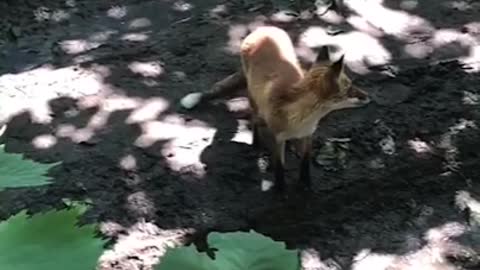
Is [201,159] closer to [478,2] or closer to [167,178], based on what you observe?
[167,178]

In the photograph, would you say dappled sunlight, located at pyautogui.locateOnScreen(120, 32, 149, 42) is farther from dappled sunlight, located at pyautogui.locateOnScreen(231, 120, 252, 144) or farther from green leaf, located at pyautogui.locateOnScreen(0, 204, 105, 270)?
green leaf, located at pyautogui.locateOnScreen(0, 204, 105, 270)

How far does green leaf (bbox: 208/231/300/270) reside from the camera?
748 millimetres

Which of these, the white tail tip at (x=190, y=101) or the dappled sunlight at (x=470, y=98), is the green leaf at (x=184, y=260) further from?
the dappled sunlight at (x=470, y=98)

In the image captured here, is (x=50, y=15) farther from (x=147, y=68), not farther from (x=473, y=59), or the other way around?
(x=473, y=59)

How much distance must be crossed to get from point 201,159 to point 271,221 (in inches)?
22.0

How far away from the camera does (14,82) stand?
15.1ft

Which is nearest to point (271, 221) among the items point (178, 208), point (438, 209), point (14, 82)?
point (178, 208)

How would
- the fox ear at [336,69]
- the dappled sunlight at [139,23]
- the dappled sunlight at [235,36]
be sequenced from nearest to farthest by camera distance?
the fox ear at [336,69]
the dappled sunlight at [235,36]
the dappled sunlight at [139,23]

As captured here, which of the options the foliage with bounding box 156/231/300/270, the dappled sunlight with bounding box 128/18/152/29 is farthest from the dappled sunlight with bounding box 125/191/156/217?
the foliage with bounding box 156/231/300/270

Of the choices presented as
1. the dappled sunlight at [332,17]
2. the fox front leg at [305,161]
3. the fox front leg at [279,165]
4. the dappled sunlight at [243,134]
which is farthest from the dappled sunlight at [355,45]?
the fox front leg at [279,165]

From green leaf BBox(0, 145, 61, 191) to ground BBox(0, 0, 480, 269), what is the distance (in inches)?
87.5

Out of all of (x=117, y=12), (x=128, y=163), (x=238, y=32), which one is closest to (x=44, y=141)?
(x=128, y=163)

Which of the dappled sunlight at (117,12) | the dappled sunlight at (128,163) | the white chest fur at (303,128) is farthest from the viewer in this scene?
the dappled sunlight at (117,12)

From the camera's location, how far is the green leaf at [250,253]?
748 mm
